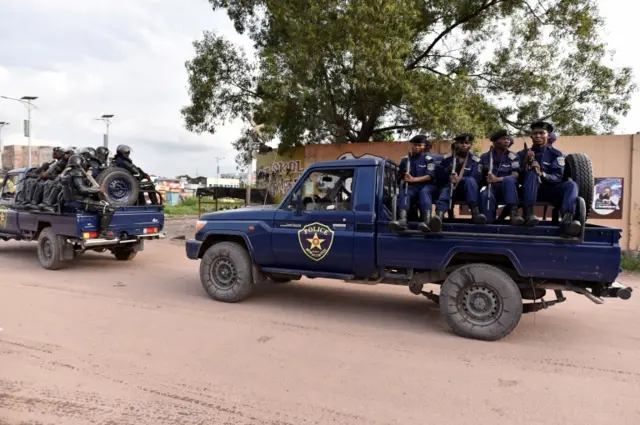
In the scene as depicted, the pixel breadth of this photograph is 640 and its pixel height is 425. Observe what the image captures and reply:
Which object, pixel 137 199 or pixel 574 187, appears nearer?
pixel 574 187

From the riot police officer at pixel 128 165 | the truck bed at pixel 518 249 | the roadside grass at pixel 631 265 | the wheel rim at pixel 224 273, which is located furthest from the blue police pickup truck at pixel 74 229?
the roadside grass at pixel 631 265

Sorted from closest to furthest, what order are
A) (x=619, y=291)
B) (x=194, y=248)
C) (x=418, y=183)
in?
(x=619, y=291) < (x=418, y=183) < (x=194, y=248)

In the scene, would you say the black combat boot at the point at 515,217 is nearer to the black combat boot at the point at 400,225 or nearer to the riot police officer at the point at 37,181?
the black combat boot at the point at 400,225

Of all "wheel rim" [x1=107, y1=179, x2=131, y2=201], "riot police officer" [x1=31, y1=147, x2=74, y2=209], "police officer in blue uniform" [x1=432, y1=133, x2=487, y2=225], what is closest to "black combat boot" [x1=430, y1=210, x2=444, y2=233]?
"police officer in blue uniform" [x1=432, y1=133, x2=487, y2=225]

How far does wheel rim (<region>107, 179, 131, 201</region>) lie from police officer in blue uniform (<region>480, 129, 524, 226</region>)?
22.9 feet

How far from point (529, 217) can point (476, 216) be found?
1.75ft

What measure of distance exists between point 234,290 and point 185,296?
37.4 inches

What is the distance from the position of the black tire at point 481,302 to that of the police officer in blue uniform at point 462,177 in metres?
Result: 0.61

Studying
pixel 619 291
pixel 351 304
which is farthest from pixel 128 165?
pixel 619 291

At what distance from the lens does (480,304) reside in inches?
191

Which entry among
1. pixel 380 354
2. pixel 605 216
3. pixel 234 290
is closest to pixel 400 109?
pixel 605 216

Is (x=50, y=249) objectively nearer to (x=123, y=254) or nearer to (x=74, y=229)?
(x=74, y=229)

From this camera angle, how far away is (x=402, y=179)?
5461 mm

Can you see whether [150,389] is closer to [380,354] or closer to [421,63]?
[380,354]
